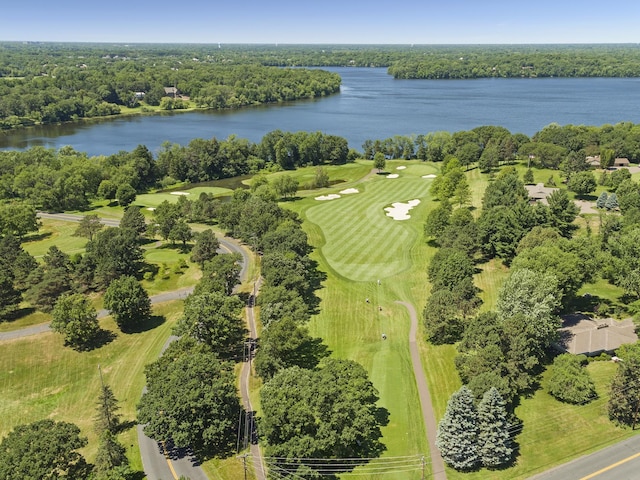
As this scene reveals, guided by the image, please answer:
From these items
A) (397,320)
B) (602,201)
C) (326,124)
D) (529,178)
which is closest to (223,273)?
(397,320)

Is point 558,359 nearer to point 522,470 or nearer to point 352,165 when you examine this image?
point 522,470

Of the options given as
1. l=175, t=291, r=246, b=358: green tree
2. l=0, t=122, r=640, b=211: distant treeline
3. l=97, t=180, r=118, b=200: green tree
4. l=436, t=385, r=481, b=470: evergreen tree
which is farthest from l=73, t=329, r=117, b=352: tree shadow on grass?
l=97, t=180, r=118, b=200: green tree

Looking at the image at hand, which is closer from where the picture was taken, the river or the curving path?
the curving path

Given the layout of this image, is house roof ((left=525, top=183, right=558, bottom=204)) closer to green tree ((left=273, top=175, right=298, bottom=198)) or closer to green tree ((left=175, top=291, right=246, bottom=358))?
green tree ((left=273, top=175, right=298, bottom=198))

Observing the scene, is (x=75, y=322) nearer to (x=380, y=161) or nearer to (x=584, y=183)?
(x=380, y=161)

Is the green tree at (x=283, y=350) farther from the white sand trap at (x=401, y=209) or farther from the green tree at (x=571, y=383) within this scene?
the white sand trap at (x=401, y=209)

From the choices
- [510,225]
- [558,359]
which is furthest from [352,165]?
[558,359]
